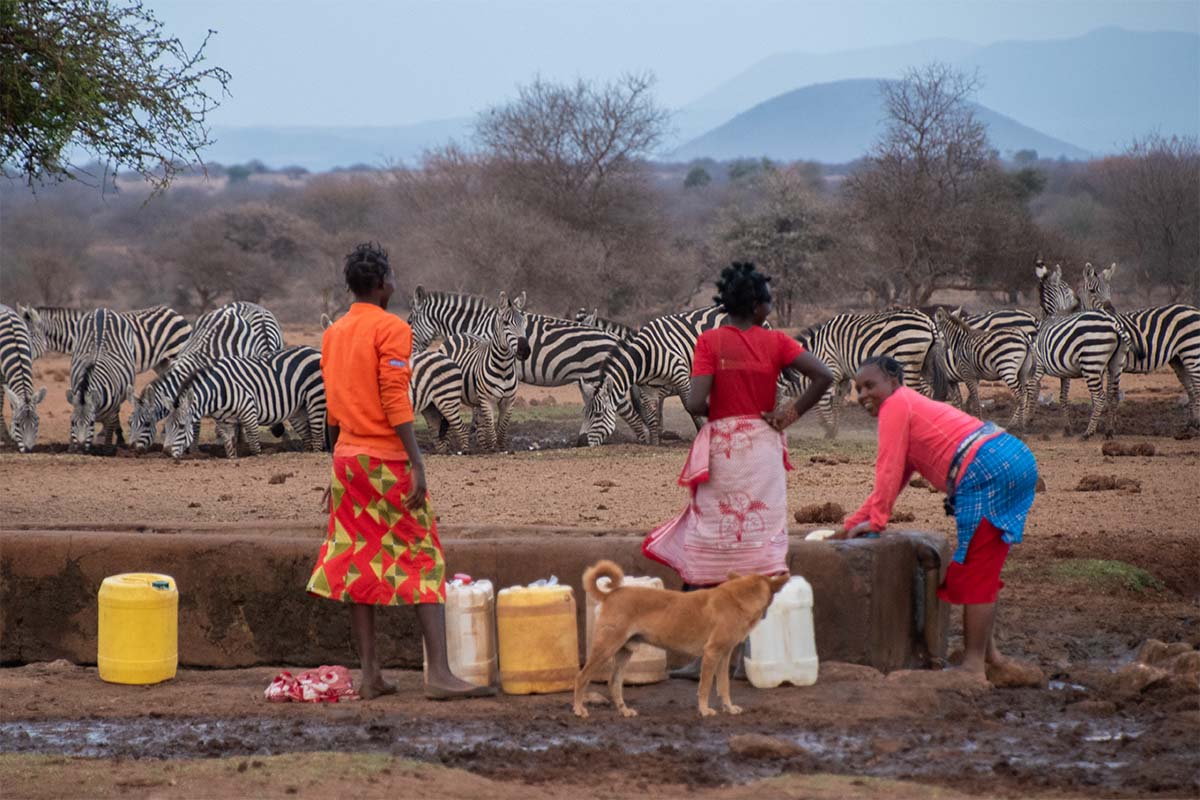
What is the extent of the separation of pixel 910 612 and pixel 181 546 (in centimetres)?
358

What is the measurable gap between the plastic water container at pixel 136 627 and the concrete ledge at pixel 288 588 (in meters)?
0.52

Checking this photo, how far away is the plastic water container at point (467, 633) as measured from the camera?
6.73 metres

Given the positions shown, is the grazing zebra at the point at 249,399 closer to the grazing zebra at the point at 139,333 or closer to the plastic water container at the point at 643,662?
the grazing zebra at the point at 139,333

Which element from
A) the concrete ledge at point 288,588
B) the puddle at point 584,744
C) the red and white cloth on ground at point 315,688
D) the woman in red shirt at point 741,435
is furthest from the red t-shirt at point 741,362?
the red and white cloth on ground at point 315,688

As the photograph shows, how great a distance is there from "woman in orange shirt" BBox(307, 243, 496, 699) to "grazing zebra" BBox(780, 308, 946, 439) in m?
12.6

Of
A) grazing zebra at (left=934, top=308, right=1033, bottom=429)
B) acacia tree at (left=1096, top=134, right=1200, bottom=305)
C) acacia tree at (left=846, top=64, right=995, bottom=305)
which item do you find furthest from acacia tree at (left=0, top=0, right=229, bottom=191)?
acacia tree at (left=1096, top=134, right=1200, bottom=305)

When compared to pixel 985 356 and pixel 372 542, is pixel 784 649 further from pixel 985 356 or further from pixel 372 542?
pixel 985 356

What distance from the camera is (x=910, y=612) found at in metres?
7.36

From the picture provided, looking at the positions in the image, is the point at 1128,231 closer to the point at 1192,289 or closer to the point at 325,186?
the point at 1192,289

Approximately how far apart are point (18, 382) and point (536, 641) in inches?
545

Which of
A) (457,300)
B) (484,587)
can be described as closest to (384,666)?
(484,587)

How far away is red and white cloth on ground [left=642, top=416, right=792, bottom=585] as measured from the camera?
6.48 m

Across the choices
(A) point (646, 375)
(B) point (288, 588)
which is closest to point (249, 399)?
(A) point (646, 375)

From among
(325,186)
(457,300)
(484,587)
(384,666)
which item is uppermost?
(325,186)
